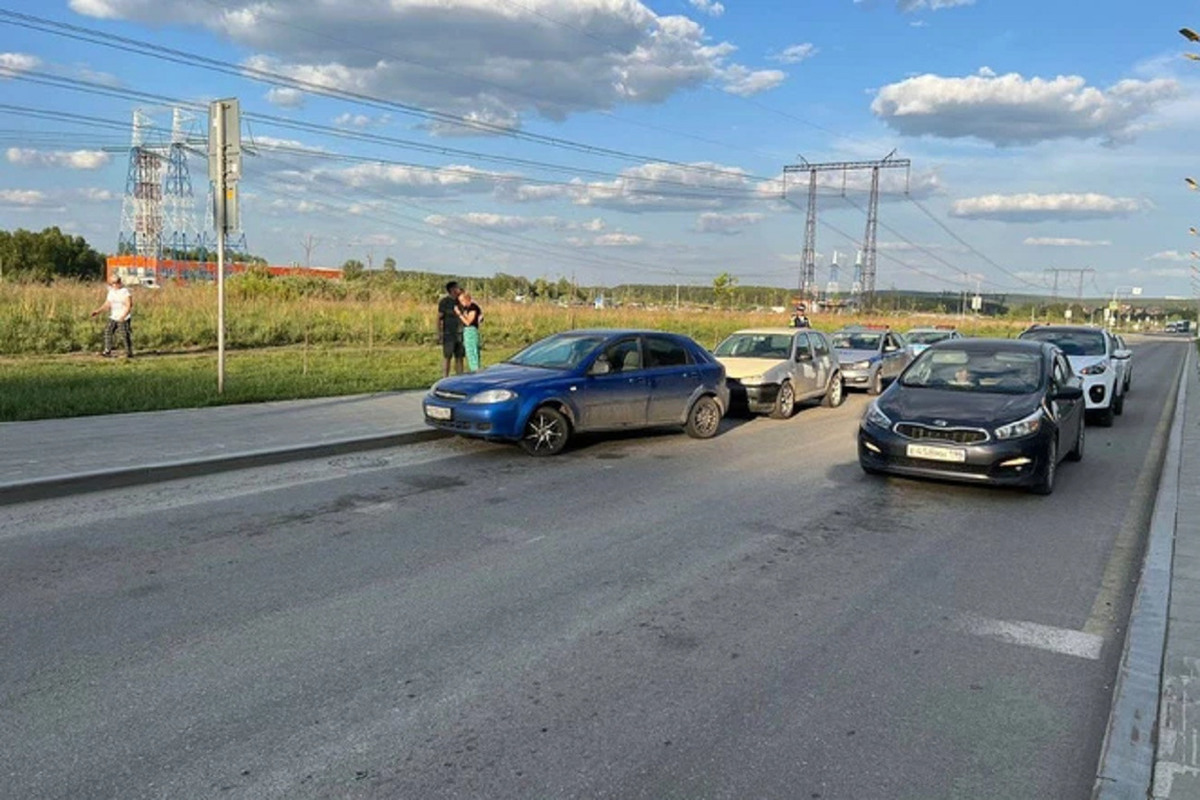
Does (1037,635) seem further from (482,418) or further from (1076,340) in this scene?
(1076,340)

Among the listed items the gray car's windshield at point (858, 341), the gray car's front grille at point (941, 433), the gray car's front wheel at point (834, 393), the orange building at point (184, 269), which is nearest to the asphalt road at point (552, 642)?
the gray car's front grille at point (941, 433)

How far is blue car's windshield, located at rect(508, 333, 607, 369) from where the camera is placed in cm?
1057

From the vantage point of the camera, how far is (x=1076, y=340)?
1523 centimetres

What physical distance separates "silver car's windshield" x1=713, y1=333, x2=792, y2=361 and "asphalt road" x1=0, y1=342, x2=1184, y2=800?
23.7 ft

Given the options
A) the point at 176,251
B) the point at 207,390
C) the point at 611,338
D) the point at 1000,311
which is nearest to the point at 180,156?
the point at 176,251

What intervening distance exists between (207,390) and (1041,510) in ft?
36.4

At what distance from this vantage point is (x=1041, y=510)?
25.7 feet

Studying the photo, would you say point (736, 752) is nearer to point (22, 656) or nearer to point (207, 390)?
point (22, 656)

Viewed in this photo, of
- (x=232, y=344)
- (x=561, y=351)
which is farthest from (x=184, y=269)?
(x=561, y=351)

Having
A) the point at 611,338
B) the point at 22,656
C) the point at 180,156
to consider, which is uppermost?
the point at 180,156

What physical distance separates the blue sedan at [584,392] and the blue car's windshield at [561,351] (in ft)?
0.05

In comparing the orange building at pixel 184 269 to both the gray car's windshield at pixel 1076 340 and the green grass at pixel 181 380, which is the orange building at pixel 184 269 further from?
the gray car's windshield at pixel 1076 340

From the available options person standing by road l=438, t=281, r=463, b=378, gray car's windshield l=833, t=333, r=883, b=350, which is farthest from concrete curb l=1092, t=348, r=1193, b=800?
gray car's windshield l=833, t=333, r=883, b=350

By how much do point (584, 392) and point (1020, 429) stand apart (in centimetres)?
468
